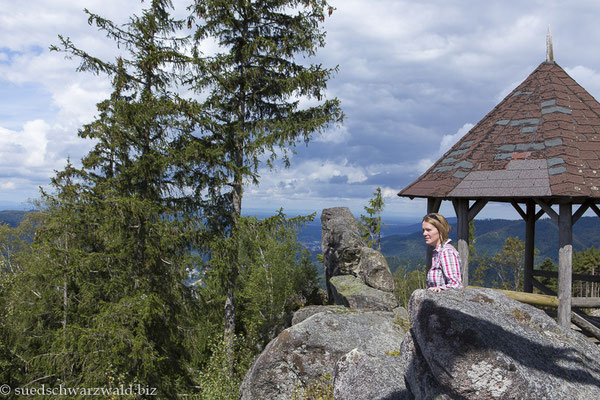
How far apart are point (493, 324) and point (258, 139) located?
1032 cm

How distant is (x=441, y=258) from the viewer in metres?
4.66

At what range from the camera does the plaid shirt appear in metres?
4.60

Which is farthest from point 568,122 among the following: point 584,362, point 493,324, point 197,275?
point 197,275

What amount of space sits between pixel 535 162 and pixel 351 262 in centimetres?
1019

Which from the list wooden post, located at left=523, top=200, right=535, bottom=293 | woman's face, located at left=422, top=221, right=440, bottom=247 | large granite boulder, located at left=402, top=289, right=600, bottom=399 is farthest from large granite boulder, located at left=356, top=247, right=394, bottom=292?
large granite boulder, located at left=402, top=289, right=600, bottom=399

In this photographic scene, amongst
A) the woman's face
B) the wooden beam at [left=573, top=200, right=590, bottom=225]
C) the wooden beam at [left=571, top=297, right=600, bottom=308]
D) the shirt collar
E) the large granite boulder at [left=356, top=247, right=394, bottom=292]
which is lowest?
the large granite boulder at [left=356, top=247, right=394, bottom=292]

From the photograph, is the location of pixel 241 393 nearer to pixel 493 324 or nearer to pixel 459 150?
pixel 493 324

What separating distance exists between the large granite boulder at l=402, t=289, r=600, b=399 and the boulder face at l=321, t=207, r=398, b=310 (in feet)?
32.1

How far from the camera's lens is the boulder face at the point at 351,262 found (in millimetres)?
14195

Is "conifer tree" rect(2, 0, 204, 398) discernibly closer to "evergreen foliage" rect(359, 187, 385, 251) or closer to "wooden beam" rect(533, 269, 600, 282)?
"wooden beam" rect(533, 269, 600, 282)

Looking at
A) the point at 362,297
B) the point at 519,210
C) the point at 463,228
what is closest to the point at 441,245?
the point at 463,228

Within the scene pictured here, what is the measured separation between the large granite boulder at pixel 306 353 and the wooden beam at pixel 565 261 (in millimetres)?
3113

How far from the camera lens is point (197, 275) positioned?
43.3ft

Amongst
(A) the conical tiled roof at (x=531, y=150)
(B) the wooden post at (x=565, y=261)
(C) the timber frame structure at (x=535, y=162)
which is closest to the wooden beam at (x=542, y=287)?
(C) the timber frame structure at (x=535, y=162)
